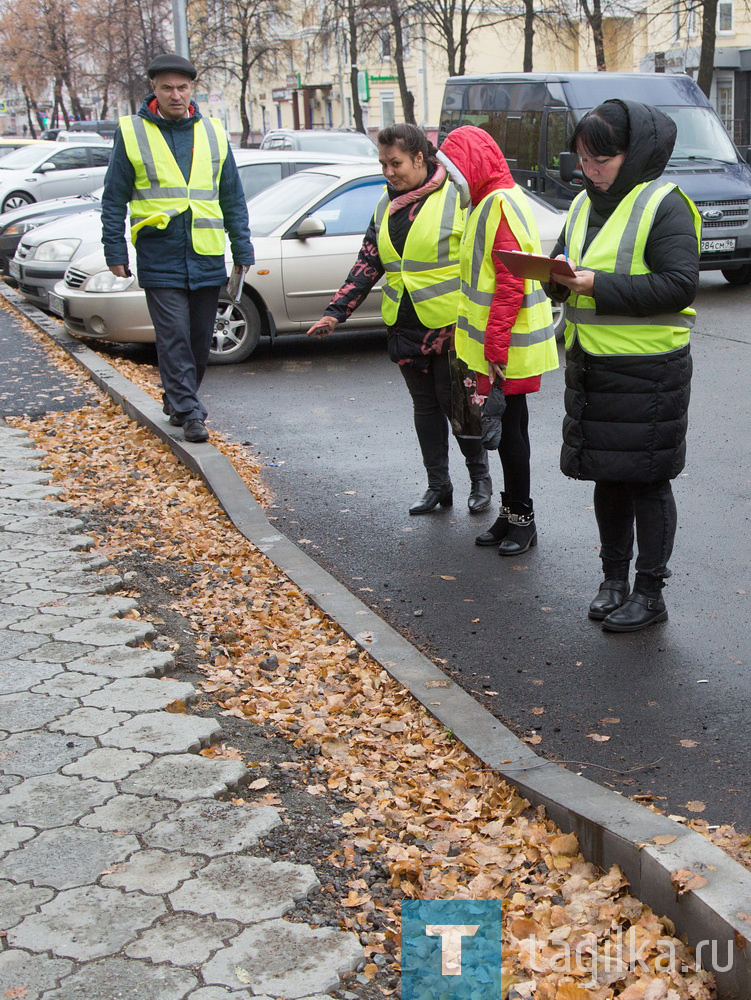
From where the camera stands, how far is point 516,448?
18.8ft

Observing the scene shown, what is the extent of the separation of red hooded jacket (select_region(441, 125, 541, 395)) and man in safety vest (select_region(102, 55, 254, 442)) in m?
2.38

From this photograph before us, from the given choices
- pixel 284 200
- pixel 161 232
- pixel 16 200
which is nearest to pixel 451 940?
pixel 161 232

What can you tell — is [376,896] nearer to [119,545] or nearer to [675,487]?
[119,545]

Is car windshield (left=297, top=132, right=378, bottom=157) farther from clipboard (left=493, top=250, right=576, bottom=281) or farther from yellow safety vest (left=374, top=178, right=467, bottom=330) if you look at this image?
clipboard (left=493, top=250, right=576, bottom=281)

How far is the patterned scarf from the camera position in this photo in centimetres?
595

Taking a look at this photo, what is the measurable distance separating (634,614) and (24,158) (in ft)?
84.6

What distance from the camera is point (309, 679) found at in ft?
14.7

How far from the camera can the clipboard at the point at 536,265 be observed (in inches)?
169

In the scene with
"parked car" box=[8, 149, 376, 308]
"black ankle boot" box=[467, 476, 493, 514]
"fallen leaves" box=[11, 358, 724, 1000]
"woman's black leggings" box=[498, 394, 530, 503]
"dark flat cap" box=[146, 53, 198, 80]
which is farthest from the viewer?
"parked car" box=[8, 149, 376, 308]

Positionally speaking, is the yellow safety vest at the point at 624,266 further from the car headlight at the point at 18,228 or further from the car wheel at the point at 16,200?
the car wheel at the point at 16,200

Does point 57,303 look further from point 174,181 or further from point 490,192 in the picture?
point 490,192

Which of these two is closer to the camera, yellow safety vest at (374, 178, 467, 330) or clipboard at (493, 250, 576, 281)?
clipboard at (493, 250, 576, 281)

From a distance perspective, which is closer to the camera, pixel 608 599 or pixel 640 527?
pixel 640 527

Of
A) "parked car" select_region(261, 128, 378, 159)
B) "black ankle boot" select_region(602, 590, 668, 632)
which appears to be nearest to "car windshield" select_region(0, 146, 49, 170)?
"parked car" select_region(261, 128, 378, 159)
